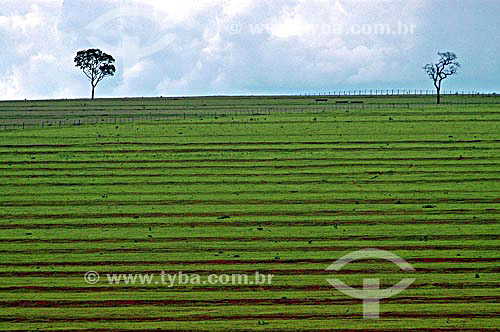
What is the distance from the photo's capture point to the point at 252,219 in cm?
3672

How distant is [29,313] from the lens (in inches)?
1069

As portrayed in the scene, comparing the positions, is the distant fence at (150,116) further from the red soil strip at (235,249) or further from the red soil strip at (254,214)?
the red soil strip at (235,249)

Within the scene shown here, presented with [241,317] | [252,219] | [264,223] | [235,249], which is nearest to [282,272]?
[235,249]

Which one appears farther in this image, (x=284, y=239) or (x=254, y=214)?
(x=254, y=214)

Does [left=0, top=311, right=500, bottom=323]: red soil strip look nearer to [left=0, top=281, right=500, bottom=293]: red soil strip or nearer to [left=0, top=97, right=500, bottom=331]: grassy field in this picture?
[left=0, top=97, right=500, bottom=331]: grassy field

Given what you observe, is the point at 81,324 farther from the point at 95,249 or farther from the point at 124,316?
the point at 95,249

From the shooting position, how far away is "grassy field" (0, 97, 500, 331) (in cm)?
2727

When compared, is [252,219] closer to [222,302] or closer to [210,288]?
[210,288]

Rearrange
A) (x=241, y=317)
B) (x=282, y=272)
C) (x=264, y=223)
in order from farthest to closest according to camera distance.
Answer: (x=264, y=223) < (x=282, y=272) < (x=241, y=317)

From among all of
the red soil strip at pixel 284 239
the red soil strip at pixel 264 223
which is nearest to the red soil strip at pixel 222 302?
the red soil strip at pixel 284 239

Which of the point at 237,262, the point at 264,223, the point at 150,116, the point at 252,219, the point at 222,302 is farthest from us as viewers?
the point at 150,116

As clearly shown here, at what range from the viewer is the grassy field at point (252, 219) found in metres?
27.3

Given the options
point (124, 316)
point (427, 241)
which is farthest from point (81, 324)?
point (427, 241)

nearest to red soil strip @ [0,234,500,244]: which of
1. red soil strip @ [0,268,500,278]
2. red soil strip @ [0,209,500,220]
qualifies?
red soil strip @ [0,209,500,220]
